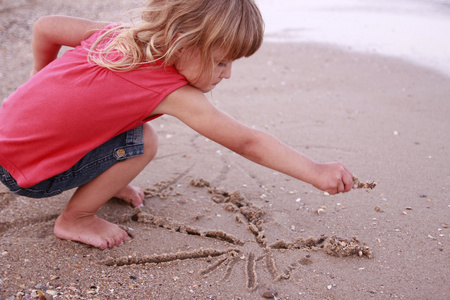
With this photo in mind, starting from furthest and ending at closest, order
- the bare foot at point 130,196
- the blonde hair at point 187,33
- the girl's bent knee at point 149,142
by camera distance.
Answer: the bare foot at point 130,196
the girl's bent knee at point 149,142
the blonde hair at point 187,33

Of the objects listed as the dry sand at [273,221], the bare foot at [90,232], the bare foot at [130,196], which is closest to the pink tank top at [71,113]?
the bare foot at [90,232]

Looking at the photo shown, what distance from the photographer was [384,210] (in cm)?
256

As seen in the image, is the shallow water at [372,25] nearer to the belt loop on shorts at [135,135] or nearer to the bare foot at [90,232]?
the belt loop on shorts at [135,135]

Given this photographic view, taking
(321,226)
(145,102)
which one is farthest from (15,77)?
(321,226)

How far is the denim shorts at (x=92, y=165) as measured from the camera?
2.05 meters

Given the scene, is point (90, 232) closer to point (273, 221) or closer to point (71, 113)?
point (71, 113)

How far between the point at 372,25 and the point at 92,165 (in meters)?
6.23

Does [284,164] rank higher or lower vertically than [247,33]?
lower

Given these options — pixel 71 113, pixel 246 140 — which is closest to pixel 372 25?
pixel 246 140

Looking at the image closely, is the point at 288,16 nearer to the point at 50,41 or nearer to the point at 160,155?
the point at 160,155

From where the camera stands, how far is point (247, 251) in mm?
2199

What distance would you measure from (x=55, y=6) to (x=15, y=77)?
3586mm

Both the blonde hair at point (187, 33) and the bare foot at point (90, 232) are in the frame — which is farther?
the bare foot at point (90, 232)

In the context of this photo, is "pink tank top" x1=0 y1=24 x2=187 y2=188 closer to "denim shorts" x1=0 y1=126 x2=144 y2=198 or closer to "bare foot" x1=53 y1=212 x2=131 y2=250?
"denim shorts" x1=0 y1=126 x2=144 y2=198
